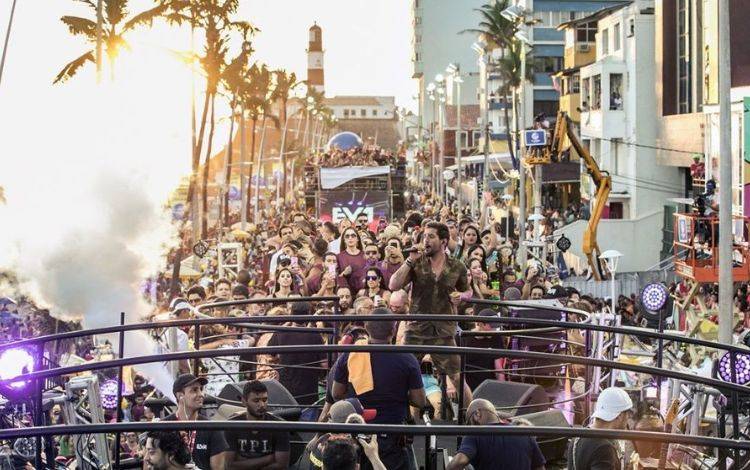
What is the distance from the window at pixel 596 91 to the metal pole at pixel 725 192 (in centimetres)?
4010

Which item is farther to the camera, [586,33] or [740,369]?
[586,33]

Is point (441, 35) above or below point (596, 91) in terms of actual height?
above

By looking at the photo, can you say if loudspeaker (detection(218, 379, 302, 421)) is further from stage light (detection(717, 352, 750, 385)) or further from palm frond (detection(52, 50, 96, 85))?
palm frond (detection(52, 50, 96, 85))

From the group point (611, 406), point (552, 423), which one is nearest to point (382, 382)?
point (611, 406)

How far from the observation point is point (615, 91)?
59.4m

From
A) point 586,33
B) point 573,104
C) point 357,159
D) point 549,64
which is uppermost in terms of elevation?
point 549,64

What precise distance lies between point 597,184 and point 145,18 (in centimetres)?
1623

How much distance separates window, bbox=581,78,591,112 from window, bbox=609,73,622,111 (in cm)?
399

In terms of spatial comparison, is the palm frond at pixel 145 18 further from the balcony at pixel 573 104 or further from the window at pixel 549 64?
the window at pixel 549 64

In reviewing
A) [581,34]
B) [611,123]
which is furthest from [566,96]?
[611,123]

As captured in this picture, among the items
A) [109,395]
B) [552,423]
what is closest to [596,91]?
[109,395]

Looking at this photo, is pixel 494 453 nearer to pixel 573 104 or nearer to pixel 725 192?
pixel 725 192

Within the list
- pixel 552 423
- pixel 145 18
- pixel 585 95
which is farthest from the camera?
pixel 585 95

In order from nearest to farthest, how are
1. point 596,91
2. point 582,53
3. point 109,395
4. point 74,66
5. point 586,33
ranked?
point 109,395 < point 74,66 < point 596,91 < point 582,53 < point 586,33
